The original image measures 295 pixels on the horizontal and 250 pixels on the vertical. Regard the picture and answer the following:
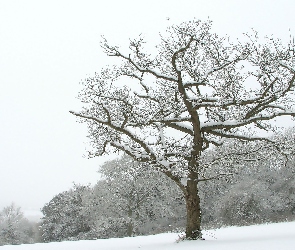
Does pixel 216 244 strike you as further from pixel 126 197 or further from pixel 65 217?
pixel 65 217

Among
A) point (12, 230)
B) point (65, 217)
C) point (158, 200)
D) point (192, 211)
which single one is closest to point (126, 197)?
point (158, 200)

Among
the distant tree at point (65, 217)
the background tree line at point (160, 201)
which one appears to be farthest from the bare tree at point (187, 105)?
the distant tree at point (65, 217)

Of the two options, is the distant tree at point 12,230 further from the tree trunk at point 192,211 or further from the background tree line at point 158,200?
the tree trunk at point 192,211

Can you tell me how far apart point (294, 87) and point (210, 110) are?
3.79 metres

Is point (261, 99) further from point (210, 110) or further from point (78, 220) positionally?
point (78, 220)

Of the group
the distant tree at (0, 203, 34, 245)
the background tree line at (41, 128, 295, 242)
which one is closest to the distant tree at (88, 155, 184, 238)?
the background tree line at (41, 128, 295, 242)

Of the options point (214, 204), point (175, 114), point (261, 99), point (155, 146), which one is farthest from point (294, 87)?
point (214, 204)

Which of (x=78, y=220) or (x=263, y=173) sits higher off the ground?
(x=263, y=173)

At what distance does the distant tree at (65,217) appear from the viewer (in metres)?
46.7

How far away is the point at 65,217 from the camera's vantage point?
160ft

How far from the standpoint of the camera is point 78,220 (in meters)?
46.7

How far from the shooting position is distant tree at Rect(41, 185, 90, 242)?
4672cm

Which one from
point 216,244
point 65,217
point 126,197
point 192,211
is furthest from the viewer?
point 65,217

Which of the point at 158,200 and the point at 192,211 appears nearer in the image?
the point at 192,211
